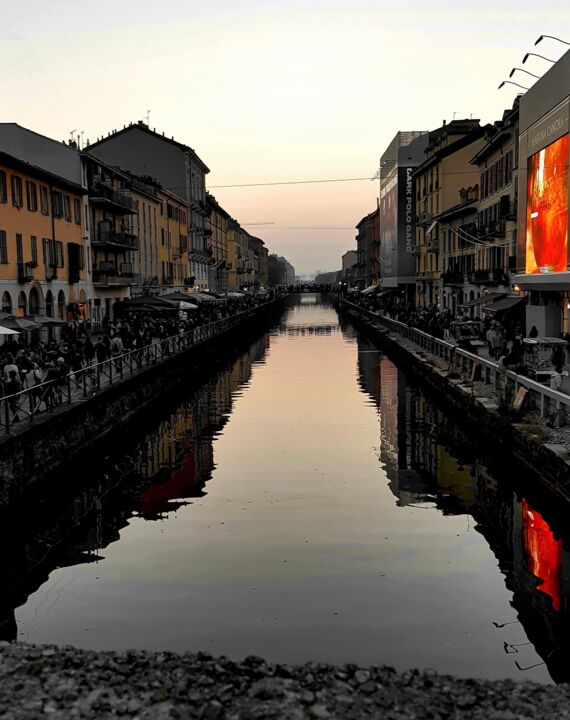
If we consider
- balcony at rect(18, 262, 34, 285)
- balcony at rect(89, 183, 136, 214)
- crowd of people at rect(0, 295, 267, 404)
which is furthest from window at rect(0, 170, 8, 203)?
balcony at rect(89, 183, 136, 214)

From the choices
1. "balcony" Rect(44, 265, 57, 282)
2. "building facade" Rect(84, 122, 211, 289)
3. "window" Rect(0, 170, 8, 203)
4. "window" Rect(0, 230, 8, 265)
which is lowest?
"balcony" Rect(44, 265, 57, 282)

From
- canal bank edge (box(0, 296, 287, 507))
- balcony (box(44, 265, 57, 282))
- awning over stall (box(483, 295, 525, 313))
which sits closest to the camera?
canal bank edge (box(0, 296, 287, 507))

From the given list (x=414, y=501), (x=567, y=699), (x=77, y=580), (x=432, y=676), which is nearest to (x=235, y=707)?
(x=432, y=676)

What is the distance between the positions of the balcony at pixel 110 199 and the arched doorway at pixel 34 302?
39.1 feet

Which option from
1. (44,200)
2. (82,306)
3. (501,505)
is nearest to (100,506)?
(501,505)

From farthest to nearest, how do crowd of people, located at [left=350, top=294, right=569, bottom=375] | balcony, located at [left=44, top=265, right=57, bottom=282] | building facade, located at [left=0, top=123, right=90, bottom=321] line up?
balcony, located at [left=44, top=265, right=57, bottom=282] < building facade, located at [left=0, top=123, right=90, bottom=321] < crowd of people, located at [left=350, top=294, right=569, bottom=375]

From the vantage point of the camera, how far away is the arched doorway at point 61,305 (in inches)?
1698

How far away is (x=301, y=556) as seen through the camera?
46.4 feet

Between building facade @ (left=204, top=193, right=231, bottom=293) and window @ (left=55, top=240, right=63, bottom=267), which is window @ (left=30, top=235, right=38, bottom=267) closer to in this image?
window @ (left=55, top=240, right=63, bottom=267)

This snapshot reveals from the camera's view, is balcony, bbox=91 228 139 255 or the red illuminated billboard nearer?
the red illuminated billboard

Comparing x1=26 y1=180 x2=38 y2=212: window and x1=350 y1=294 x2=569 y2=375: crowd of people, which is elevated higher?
x1=26 y1=180 x2=38 y2=212: window

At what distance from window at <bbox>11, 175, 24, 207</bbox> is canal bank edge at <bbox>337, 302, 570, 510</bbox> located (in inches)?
810

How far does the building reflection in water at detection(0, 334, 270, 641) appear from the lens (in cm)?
1369

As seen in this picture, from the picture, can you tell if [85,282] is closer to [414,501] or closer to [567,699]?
[414,501]
